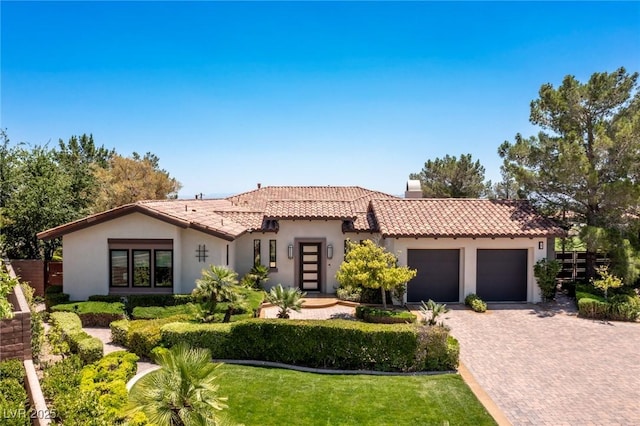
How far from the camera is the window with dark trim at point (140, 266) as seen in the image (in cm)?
2073

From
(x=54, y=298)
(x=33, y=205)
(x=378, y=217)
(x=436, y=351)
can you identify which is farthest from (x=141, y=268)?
(x=436, y=351)

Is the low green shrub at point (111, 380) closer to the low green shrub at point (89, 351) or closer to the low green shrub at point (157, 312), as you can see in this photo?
the low green shrub at point (89, 351)

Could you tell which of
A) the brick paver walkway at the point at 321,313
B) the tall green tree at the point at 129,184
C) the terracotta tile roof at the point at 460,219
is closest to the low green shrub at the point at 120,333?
the brick paver walkway at the point at 321,313

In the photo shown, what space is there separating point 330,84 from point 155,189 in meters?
28.7

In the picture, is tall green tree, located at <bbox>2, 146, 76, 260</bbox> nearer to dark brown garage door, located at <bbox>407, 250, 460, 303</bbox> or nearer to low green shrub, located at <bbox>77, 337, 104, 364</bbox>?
low green shrub, located at <bbox>77, 337, 104, 364</bbox>

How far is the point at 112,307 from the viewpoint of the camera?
18.6m

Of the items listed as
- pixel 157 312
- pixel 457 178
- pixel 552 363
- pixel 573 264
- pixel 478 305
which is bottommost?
pixel 552 363

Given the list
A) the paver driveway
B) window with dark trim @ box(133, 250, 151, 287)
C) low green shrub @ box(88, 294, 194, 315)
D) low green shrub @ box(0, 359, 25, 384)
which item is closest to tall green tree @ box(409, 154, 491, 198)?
the paver driveway

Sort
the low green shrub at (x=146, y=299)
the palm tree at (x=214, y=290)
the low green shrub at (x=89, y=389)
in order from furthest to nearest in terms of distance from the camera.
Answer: the low green shrub at (x=146, y=299) < the palm tree at (x=214, y=290) < the low green shrub at (x=89, y=389)

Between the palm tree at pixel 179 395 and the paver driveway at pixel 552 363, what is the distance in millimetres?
7153

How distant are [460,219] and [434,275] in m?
3.34

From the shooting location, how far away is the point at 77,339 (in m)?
13.9

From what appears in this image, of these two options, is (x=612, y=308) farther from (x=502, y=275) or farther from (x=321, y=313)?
(x=321, y=313)

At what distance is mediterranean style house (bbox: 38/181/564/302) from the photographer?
67.3 feet
